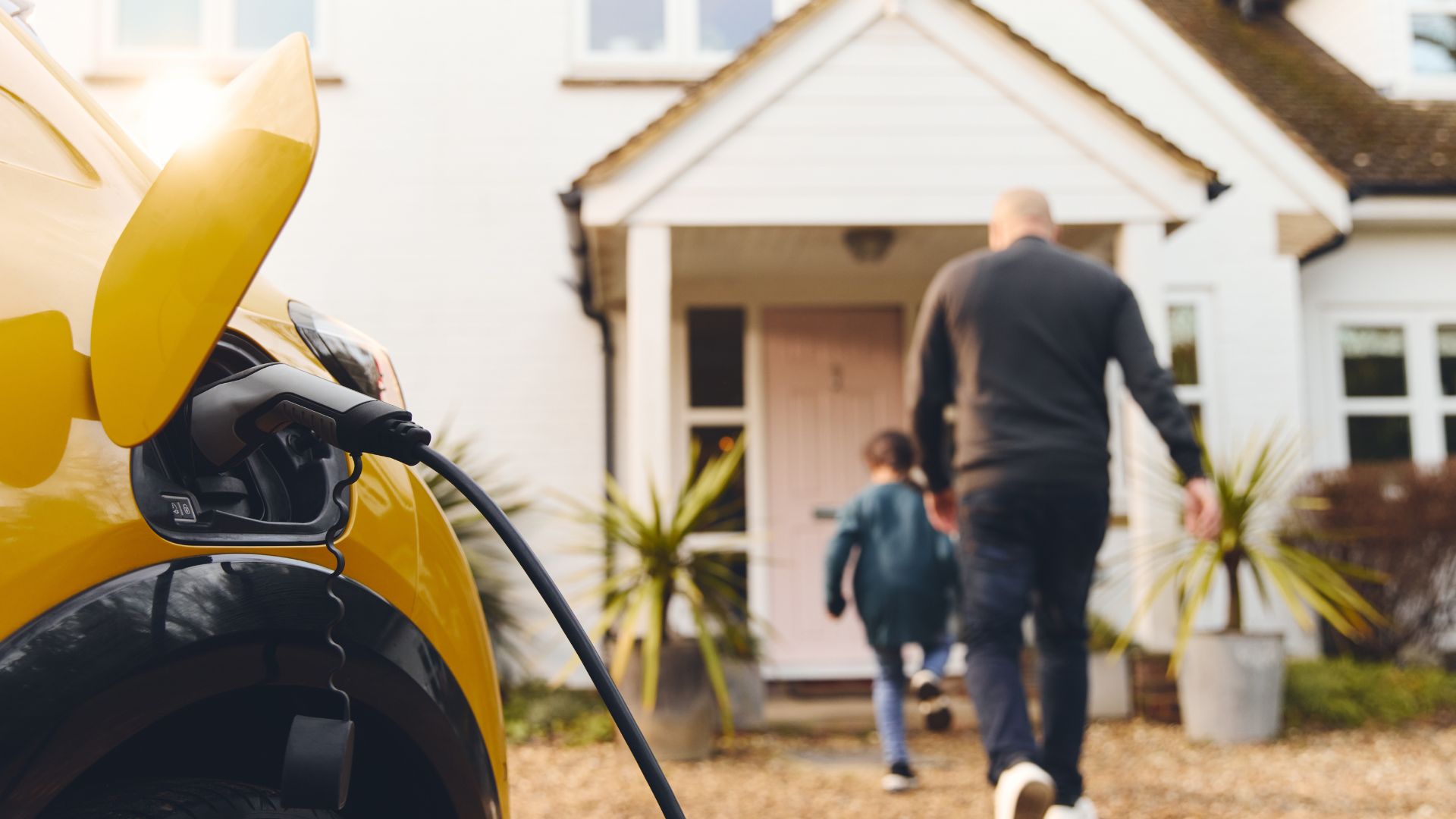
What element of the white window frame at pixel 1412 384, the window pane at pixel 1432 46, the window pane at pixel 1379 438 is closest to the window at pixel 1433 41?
the window pane at pixel 1432 46

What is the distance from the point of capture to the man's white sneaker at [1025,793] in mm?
2840

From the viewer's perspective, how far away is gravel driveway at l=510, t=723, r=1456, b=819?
4258 mm

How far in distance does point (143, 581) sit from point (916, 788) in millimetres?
4028

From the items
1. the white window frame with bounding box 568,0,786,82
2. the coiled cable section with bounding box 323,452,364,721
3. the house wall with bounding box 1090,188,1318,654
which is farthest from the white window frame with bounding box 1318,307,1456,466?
the coiled cable section with bounding box 323,452,364,721

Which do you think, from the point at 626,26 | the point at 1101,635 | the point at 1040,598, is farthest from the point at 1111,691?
the point at 626,26

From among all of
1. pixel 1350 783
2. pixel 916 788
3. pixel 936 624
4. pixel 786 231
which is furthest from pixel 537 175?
pixel 1350 783

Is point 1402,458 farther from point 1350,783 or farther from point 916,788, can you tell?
point 916,788

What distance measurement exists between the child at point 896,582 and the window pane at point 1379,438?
4.49m

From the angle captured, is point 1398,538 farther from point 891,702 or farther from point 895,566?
point 891,702

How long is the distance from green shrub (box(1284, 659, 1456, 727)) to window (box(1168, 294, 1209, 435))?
Result: 1.98 m

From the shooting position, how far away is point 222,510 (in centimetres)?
109

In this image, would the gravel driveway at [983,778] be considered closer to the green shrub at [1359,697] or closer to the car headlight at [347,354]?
the green shrub at [1359,697]

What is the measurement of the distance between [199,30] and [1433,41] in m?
8.93

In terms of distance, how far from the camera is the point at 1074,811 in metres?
3.06
